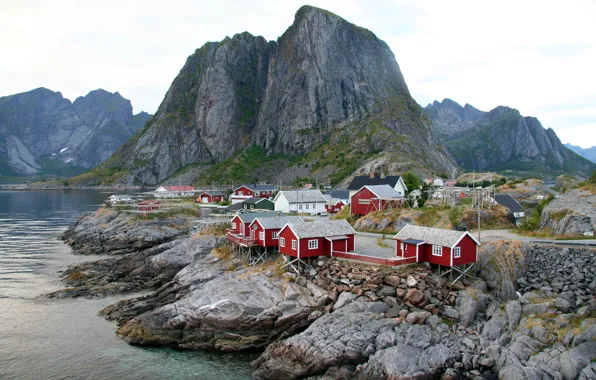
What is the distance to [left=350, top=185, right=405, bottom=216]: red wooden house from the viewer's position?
5588cm

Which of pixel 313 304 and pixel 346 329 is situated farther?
pixel 313 304

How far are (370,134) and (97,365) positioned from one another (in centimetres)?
14928

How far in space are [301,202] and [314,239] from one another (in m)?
37.0

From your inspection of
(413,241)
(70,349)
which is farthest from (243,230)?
(70,349)

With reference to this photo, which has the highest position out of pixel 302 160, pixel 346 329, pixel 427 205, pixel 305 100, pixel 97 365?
pixel 305 100

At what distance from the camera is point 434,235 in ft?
114

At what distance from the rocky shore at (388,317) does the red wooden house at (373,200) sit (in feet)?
66.2

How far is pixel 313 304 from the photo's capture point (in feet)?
107

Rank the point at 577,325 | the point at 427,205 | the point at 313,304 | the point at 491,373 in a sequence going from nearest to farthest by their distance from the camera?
the point at 491,373
the point at 577,325
the point at 313,304
the point at 427,205

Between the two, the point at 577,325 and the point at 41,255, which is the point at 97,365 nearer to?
the point at 577,325

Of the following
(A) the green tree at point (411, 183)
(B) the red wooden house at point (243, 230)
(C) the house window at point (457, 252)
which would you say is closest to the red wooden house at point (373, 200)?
(B) the red wooden house at point (243, 230)

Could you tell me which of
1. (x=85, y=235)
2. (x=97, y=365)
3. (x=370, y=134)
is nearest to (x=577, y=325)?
(x=97, y=365)

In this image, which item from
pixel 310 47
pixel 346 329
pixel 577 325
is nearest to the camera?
pixel 577 325

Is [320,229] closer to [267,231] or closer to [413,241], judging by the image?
[267,231]
